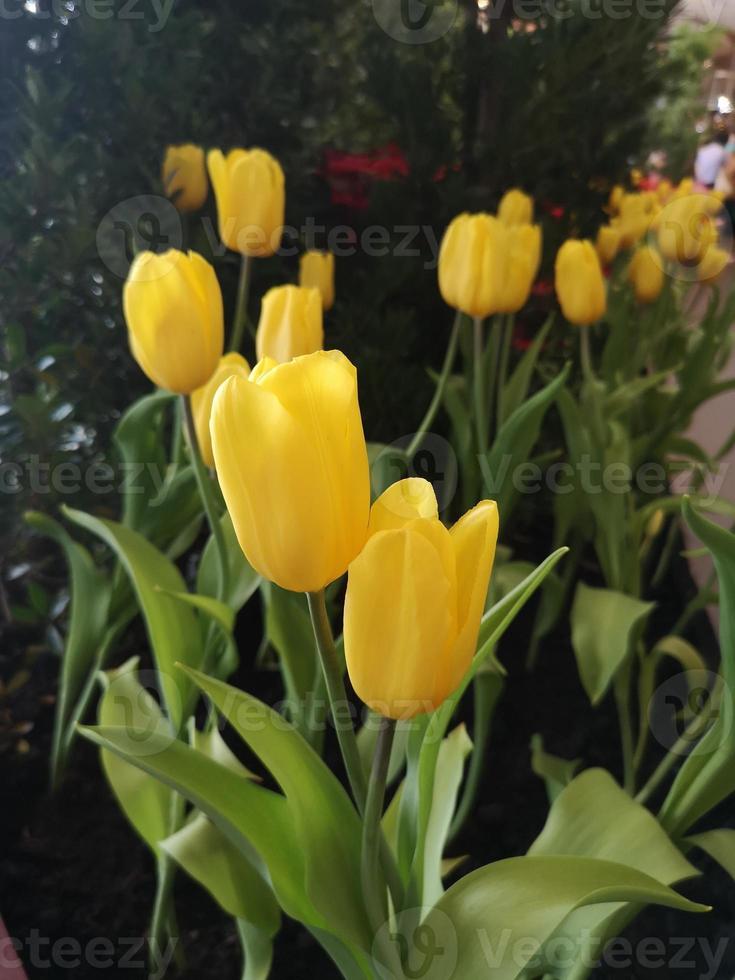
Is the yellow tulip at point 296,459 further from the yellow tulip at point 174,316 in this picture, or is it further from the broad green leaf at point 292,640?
the broad green leaf at point 292,640

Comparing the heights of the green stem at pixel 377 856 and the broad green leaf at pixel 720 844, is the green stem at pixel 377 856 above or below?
above

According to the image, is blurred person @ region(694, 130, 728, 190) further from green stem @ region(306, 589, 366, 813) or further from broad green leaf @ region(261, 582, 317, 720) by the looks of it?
green stem @ region(306, 589, 366, 813)

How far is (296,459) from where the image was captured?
0.27 meters

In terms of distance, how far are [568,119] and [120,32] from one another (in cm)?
64

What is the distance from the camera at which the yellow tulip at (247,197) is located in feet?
2.28

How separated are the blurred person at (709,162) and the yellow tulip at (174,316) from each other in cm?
178

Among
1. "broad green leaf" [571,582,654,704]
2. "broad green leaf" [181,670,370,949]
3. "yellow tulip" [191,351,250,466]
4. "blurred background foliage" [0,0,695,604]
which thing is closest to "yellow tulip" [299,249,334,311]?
"blurred background foliage" [0,0,695,604]

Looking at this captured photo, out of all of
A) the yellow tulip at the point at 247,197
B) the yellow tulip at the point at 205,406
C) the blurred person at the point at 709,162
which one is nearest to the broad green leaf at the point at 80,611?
the yellow tulip at the point at 205,406

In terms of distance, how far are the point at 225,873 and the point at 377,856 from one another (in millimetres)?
149

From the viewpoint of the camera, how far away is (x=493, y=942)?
383 millimetres

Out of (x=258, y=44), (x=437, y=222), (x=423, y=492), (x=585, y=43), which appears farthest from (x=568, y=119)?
(x=423, y=492)

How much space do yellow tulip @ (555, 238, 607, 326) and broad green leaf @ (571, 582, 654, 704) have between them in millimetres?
284

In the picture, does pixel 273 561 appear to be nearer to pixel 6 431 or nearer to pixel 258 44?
pixel 6 431

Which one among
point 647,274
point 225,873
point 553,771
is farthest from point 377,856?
point 647,274
